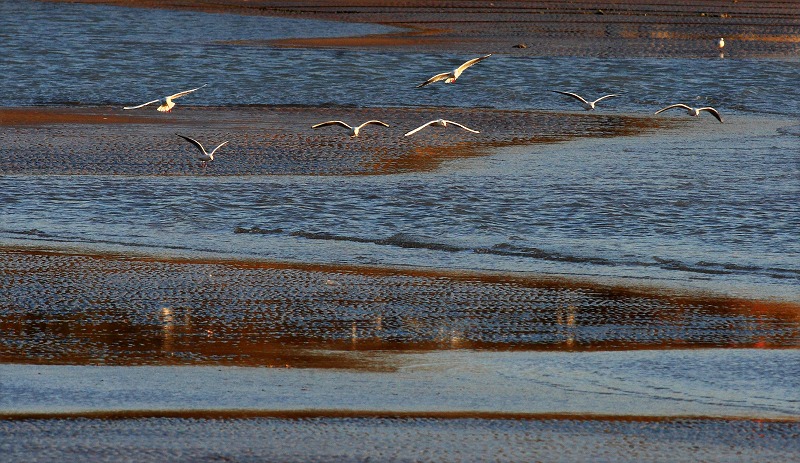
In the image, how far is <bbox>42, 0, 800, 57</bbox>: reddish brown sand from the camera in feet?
107

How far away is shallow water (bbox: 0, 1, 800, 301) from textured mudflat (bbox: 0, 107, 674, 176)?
62cm

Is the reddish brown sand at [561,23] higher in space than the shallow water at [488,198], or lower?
higher

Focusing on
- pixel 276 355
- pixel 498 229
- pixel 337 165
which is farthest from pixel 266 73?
pixel 276 355

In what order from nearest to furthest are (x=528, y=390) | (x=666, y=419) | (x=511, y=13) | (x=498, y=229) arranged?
(x=666, y=419) → (x=528, y=390) → (x=498, y=229) → (x=511, y=13)

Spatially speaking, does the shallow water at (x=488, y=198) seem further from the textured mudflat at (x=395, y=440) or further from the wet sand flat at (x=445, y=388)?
the textured mudflat at (x=395, y=440)

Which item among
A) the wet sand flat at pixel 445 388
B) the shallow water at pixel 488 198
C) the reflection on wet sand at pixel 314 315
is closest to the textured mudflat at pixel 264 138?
the shallow water at pixel 488 198

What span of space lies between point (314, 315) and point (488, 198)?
18.0ft

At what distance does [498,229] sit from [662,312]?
3.54 metres

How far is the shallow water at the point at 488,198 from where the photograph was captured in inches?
498

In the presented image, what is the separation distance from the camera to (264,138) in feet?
64.6

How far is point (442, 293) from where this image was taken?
1101cm

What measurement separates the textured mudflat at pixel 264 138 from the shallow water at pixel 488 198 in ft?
2.05

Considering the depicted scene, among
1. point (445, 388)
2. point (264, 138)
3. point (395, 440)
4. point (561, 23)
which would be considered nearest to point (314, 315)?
point (445, 388)

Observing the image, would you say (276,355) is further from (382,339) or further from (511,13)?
(511,13)
